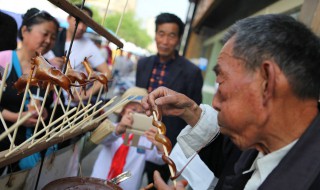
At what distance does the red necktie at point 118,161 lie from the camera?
2.34 m

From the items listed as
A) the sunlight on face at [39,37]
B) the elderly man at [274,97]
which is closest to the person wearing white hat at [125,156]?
the sunlight on face at [39,37]

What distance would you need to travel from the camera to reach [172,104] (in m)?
1.47

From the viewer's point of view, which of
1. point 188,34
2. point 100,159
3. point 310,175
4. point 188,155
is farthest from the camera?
point 188,34

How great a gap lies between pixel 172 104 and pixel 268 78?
2.06ft

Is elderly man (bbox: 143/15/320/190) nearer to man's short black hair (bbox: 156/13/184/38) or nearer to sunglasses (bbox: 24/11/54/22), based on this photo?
sunglasses (bbox: 24/11/54/22)

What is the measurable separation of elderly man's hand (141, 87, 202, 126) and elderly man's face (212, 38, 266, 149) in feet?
1.24

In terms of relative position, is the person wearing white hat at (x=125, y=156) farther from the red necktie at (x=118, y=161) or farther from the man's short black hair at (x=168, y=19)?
the man's short black hair at (x=168, y=19)

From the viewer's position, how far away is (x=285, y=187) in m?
0.92

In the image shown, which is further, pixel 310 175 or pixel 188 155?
pixel 188 155

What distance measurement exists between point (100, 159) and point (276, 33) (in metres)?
1.92

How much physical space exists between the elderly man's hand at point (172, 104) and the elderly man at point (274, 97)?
0.36 m

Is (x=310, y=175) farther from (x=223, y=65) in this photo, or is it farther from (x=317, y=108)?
(x=223, y=65)

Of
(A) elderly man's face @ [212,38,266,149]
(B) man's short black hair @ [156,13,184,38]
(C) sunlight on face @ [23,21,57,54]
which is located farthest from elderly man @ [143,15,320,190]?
(B) man's short black hair @ [156,13,184,38]

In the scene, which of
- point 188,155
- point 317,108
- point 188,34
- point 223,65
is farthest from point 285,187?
point 188,34
